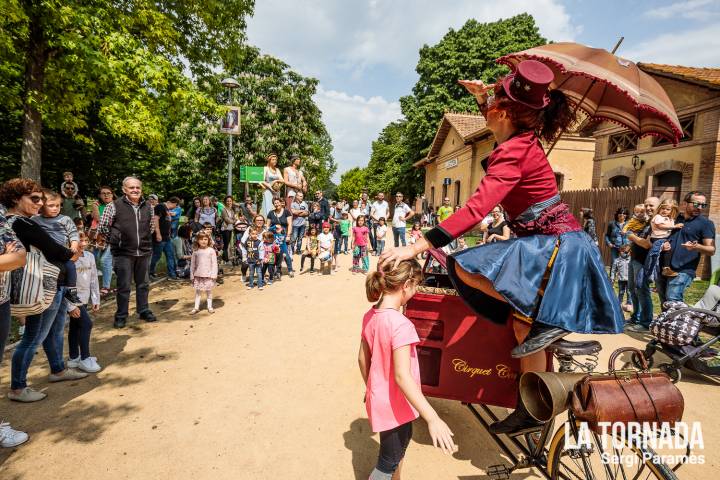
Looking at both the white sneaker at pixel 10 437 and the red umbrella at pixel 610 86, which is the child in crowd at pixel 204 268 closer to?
the white sneaker at pixel 10 437

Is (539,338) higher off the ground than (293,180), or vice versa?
(293,180)

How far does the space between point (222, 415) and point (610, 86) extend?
409 cm

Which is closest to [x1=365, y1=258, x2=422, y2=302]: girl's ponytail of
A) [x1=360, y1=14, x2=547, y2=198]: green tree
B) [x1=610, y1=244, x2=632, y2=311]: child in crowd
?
[x1=610, y1=244, x2=632, y2=311]: child in crowd

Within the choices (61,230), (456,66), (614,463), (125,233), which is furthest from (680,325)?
(456,66)

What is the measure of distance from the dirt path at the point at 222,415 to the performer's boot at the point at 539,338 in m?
1.22

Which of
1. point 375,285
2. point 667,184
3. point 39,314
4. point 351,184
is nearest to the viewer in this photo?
point 375,285

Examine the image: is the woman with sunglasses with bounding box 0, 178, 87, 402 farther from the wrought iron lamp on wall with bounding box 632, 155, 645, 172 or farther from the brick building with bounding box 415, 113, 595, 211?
the wrought iron lamp on wall with bounding box 632, 155, 645, 172

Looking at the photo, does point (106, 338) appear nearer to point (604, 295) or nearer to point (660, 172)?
point (604, 295)

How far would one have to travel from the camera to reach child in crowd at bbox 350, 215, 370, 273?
11.0m

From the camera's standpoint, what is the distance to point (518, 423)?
7.70 ft

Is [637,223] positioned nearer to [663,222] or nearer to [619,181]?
[663,222]

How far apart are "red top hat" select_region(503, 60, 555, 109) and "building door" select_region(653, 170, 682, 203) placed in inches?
522

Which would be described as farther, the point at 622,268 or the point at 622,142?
the point at 622,142

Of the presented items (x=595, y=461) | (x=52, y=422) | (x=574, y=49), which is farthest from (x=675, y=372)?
(x=52, y=422)
